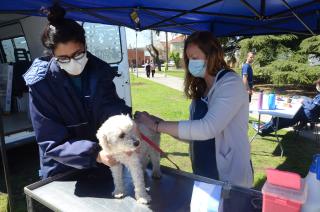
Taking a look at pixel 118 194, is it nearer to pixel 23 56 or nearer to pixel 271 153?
pixel 271 153

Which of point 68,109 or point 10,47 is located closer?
point 68,109

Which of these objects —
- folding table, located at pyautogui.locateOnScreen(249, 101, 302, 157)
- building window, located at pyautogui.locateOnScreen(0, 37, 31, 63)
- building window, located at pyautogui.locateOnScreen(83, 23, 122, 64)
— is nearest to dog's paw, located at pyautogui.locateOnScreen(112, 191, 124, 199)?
building window, located at pyautogui.locateOnScreen(83, 23, 122, 64)

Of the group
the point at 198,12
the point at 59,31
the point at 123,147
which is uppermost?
the point at 198,12

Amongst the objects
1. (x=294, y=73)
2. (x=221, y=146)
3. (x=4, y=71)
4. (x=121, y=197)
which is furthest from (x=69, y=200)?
(x=294, y=73)

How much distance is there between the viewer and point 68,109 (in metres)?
2.18

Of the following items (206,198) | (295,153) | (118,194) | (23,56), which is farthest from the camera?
(23,56)

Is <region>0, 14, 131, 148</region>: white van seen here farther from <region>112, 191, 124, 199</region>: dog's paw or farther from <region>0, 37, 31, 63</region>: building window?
<region>112, 191, 124, 199</region>: dog's paw

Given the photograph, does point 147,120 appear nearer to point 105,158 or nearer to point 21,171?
point 105,158

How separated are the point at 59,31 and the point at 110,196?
3.62 feet

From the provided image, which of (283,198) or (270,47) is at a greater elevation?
(270,47)

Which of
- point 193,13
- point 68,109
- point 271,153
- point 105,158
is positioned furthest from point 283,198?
point 271,153

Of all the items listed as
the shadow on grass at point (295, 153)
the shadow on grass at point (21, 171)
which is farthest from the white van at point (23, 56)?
the shadow on grass at point (295, 153)

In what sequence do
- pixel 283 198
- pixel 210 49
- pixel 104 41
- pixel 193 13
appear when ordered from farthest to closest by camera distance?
1. pixel 104 41
2. pixel 193 13
3. pixel 210 49
4. pixel 283 198

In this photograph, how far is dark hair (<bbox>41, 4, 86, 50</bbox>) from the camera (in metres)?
2.02
